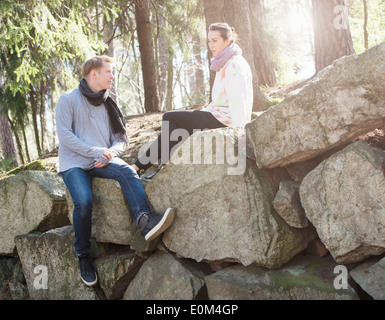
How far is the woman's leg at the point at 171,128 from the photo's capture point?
3951mm

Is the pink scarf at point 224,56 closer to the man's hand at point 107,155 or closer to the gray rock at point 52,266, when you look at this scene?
the man's hand at point 107,155

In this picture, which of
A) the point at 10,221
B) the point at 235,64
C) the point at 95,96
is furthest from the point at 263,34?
the point at 10,221

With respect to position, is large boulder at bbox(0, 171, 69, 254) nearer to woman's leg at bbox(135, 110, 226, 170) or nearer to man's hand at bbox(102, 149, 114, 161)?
man's hand at bbox(102, 149, 114, 161)

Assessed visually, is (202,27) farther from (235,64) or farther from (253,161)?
(253,161)

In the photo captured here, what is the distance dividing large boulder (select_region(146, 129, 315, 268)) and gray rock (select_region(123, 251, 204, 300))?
0.16m

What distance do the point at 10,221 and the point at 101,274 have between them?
5.40 ft

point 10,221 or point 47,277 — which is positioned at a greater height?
point 10,221

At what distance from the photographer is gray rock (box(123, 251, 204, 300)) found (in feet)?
11.4

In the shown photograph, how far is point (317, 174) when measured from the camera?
10.3ft

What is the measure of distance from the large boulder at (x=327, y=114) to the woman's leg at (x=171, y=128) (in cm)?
77

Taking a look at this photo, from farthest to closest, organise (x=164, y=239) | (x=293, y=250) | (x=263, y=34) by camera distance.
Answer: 1. (x=263, y=34)
2. (x=164, y=239)
3. (x=293, y=250)

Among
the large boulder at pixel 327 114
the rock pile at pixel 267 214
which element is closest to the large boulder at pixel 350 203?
the rock pile at pixel 267 214

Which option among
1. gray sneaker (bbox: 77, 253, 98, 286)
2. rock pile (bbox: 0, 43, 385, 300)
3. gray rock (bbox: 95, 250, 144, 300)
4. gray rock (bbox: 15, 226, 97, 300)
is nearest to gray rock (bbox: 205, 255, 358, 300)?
rock pile (bbox: 0, 43, 385, 300)

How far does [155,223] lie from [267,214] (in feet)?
3.36
